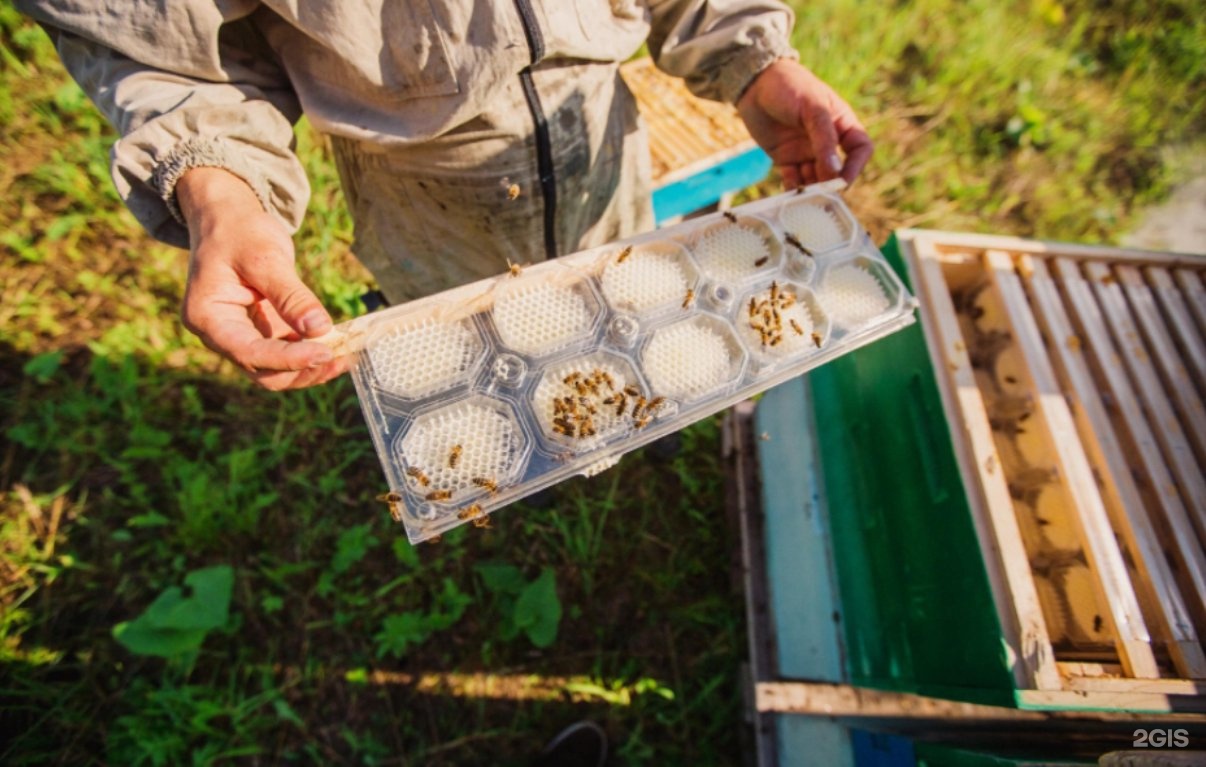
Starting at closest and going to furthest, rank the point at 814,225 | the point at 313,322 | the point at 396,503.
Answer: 1. the point at 313,322
2. the point at 396,503
3. the point at 814,225

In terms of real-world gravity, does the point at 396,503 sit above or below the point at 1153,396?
below

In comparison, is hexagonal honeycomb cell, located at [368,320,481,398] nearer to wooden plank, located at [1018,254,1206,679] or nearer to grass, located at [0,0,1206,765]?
grass, located at [0,0,1206,765]

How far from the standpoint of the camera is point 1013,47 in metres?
4.99

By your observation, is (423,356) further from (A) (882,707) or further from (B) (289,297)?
(A) (882,707)

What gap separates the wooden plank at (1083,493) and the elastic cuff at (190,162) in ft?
8.58

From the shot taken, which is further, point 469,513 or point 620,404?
point 620,404

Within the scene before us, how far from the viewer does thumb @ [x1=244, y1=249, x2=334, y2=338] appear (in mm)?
1368

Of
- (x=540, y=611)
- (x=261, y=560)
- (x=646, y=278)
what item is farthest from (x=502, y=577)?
(x=646, y=278)

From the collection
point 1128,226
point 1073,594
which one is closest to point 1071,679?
point 1073,594

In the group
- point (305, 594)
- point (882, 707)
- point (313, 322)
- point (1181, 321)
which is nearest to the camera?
point (313, 322)

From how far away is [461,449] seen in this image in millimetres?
1599

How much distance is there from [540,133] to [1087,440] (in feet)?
7.04

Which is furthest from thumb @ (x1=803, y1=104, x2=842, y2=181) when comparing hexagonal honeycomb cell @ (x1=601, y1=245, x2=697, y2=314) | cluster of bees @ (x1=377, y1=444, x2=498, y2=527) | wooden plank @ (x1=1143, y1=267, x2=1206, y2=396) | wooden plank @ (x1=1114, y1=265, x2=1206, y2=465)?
cluster of bees @ (x1=377, y1=444, x2=498, y2=527)

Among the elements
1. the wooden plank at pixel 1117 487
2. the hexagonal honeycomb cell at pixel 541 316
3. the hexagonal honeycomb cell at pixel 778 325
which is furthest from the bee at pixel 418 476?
the wooden plank at pixel 1117 487
